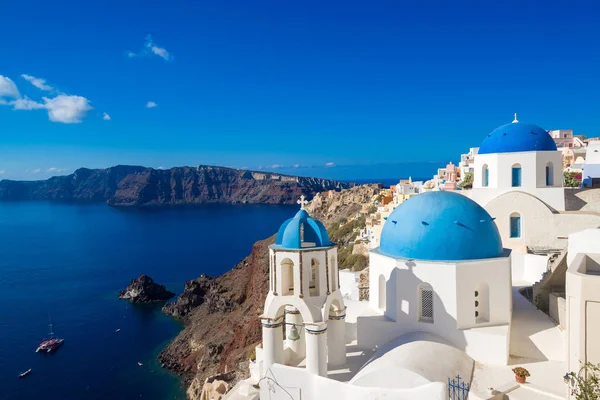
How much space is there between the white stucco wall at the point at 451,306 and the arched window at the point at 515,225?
8.47 metres

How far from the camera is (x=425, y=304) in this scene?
1045 cm

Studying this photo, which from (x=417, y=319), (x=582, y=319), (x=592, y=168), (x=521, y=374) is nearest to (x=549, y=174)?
(x=417, y=319)

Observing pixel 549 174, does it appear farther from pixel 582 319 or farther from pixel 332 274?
pixel 332 274

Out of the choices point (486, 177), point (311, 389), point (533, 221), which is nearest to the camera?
point (311, 389)

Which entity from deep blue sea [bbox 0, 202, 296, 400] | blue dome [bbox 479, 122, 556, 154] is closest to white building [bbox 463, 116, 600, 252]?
blue dome [bbox 479, 122, 556, 154]

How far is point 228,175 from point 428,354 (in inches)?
7531

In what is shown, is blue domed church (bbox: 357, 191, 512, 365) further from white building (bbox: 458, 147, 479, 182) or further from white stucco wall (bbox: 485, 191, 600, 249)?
white building (bbox: 458, 147, 479, 182)

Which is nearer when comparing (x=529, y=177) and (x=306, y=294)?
(x=306, y=294)

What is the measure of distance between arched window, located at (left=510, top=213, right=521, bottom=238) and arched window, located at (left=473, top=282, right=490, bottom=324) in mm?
8783

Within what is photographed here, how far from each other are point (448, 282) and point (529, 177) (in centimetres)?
1094

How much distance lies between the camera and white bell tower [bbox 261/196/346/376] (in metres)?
9.38

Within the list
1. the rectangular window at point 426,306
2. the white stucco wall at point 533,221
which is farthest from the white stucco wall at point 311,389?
the white stucco wall at point 533,221

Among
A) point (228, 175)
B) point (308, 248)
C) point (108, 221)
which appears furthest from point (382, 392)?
point (228, 175)

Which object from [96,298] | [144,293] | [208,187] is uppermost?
[208,187]
